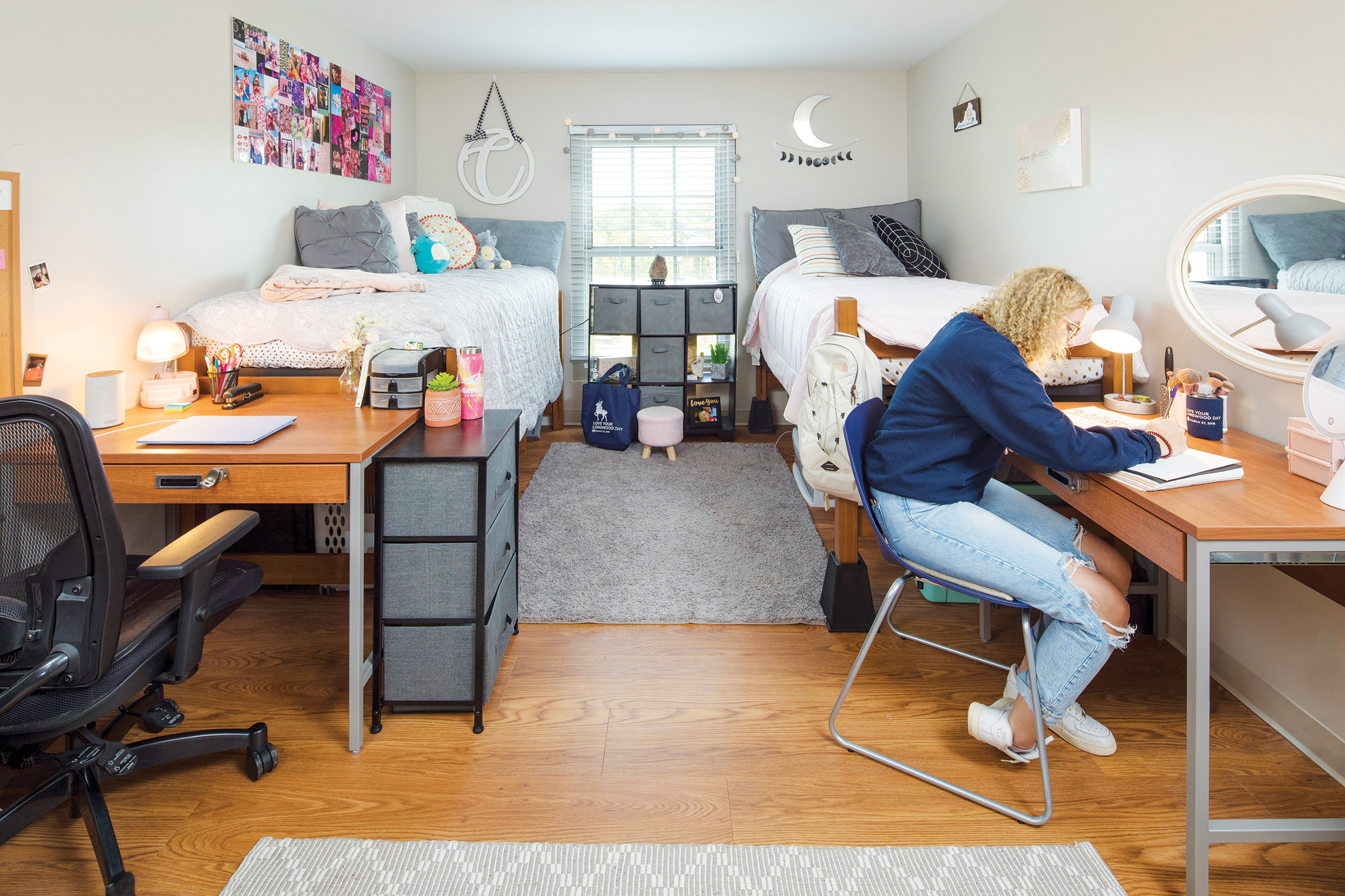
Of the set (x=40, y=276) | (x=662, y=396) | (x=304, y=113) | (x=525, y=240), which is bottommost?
(x=662, y=396)

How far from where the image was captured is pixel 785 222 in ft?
16.4

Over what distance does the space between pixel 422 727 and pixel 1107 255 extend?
8.16 feet

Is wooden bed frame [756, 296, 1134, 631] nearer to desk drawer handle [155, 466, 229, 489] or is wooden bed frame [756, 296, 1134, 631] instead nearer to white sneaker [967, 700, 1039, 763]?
white sneaker [967, 700, 1039, 763]

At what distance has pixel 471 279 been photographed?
12.3 feet

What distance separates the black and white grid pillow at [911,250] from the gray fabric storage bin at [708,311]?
92 centimetres

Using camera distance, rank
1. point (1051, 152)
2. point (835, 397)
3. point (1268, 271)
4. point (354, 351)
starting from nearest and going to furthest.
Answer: point (1268, 271) → point (835, 397) → point (354, 351) → point (1051, 152)

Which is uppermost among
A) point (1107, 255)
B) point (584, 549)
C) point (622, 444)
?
point (1107, 255)

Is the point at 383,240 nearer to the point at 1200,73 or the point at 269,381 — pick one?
the point at 269,381

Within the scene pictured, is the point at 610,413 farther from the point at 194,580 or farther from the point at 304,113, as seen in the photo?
the point at 194,580

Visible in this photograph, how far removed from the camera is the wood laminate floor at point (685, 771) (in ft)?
5.09

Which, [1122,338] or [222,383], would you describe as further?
[222,383]

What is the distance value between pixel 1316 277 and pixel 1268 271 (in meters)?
0.12

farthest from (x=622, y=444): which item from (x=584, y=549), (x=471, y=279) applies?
(x=584, y=549)

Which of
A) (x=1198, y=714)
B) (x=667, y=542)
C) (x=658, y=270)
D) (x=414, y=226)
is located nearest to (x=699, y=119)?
(x=658, y=270)
